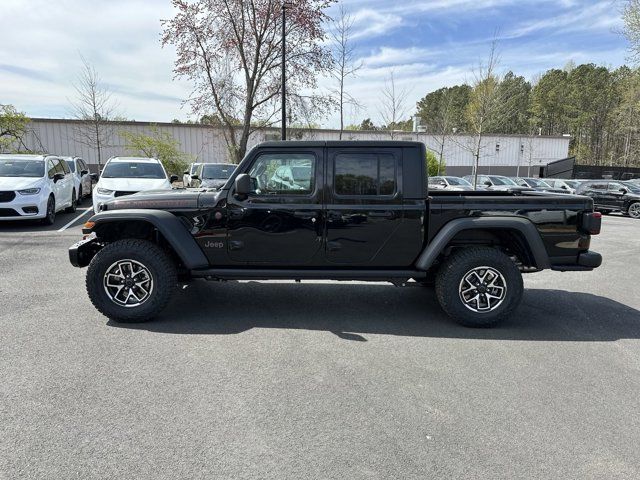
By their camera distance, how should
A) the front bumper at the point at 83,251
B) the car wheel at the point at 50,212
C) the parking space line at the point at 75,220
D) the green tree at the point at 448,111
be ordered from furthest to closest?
the green tree at the point at 448,111
the car wheel at the point at 50,212
the parking space line at the point at 75,220
the front bumper at the point at 83,251

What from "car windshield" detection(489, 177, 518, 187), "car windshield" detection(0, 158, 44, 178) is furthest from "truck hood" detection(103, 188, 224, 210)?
"car windshield" detection(489, 177, 518, 187)

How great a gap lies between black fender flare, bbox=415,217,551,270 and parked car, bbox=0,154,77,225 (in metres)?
9.96

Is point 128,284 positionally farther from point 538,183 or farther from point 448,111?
point 448,111

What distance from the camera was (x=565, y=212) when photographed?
4.70m

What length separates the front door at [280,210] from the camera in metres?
4.68

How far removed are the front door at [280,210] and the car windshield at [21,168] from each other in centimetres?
911

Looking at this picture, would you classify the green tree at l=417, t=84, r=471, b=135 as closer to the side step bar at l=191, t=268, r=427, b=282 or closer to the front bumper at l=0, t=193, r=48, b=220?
the front bumper at l=0, t=193, r=48, b=220

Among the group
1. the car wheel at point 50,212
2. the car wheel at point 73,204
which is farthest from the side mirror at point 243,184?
the car wheel at point 73,204

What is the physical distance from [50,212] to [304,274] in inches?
370

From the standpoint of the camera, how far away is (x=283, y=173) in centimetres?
474

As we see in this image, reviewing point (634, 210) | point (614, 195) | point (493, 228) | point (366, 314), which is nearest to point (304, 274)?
point (366, 314)

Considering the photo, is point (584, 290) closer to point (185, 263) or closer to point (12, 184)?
point (185, 263)

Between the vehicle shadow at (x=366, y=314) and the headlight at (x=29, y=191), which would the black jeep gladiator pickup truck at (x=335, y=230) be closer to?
the vehicle shadow at (x=366, y=314)

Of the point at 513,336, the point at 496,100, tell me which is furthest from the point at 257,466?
the point at 496,100
